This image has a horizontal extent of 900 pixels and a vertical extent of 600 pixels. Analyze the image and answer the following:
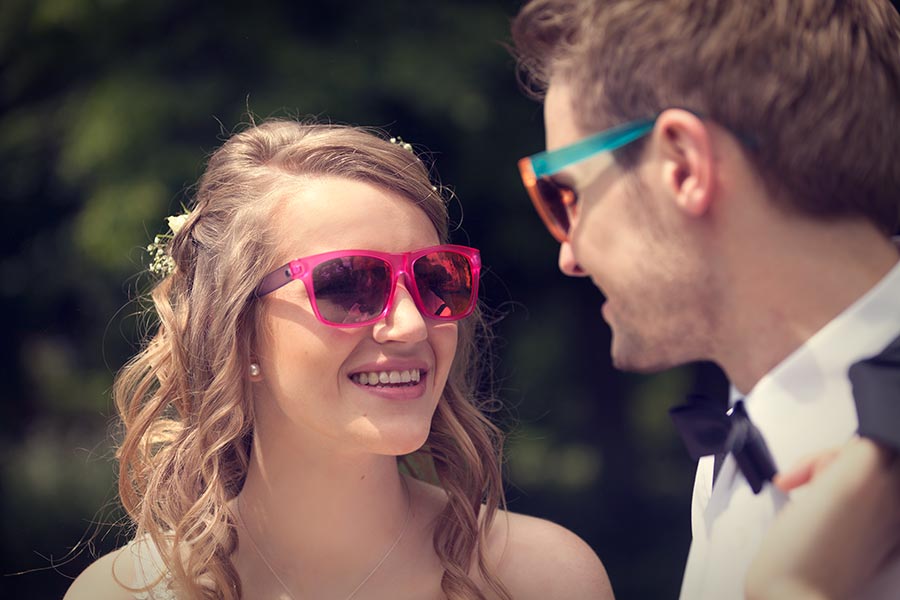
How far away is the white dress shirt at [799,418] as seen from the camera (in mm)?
1553

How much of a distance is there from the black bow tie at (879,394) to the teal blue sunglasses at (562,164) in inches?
18.9

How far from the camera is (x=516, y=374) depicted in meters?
4.85

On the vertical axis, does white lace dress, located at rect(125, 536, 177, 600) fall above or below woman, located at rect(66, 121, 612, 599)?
below

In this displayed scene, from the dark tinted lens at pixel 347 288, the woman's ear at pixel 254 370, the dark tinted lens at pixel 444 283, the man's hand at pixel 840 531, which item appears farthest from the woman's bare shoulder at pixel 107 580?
the man's hand at pixel 840 531

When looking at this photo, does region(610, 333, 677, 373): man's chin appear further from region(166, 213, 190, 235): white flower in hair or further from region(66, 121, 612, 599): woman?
region(166, 213, 190, 235): white flower in hair

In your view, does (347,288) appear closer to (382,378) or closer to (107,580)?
(382,378)

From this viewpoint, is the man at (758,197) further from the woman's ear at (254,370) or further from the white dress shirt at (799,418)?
the woman's ear at (254,370)

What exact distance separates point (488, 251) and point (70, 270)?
185cm

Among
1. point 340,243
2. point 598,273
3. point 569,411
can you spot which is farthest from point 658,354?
point 569,411

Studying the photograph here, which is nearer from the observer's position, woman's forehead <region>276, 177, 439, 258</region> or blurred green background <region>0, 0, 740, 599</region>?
woman's forehead <region>276, 177, 439, 258</region>

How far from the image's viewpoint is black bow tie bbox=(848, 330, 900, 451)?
4.72 feet

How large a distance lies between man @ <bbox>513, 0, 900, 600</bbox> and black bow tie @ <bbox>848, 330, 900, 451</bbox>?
0.04 meters

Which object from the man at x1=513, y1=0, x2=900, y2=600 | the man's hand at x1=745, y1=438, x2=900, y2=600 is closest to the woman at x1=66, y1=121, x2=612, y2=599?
the man at x1=513, y1=0, x2=900, y2=600

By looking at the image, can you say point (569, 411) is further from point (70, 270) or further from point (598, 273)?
point (598, 273)
